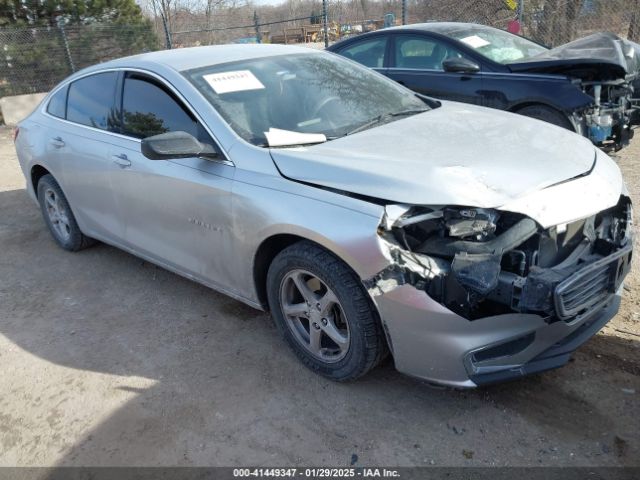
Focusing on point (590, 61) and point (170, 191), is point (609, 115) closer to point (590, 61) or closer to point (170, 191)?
point (590, 61)

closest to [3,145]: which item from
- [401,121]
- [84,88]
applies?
[84,88]

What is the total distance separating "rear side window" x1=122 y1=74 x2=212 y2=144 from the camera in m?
3.41

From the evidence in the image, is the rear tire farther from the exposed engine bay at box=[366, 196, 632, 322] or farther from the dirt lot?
the exposed engine bay at box=[366, 196, 632, 322]

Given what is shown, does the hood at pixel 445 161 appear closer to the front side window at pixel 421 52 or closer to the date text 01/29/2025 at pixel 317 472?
the date text 01/29/2025 at pixel 317 472

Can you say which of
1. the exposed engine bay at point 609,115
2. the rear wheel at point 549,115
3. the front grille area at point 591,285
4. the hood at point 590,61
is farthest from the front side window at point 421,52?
the front grille area at point 591,285

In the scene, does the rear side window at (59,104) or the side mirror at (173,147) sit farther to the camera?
the rear side window at (59,104)

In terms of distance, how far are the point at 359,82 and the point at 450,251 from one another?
6.19ft

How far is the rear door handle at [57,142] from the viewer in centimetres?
456

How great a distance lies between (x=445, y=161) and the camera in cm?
272

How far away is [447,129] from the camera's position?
327cm

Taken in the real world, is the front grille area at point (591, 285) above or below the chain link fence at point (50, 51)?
below

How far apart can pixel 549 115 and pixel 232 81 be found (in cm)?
371

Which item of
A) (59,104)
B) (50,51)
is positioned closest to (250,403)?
(59,104)

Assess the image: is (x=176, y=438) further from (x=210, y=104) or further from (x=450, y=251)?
(x=210, y=104)
